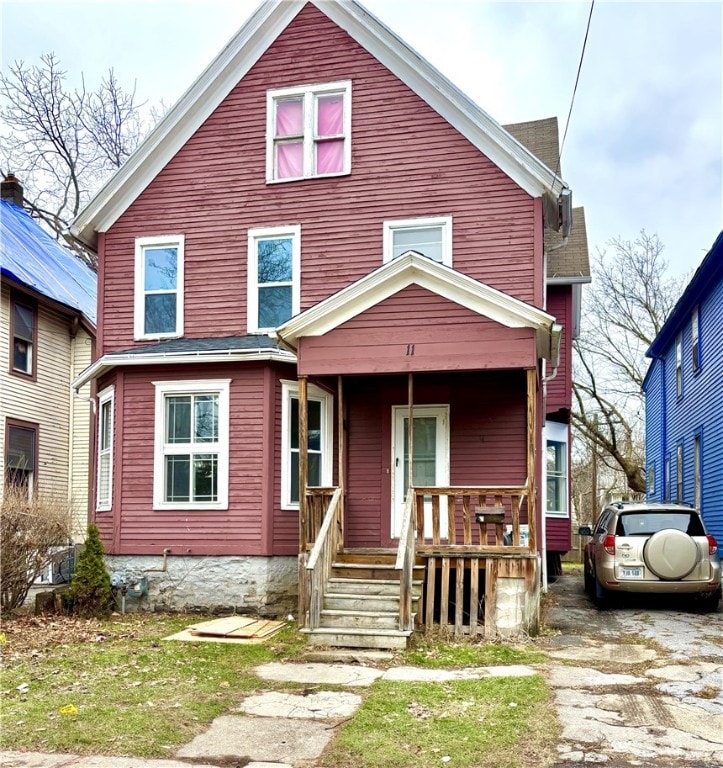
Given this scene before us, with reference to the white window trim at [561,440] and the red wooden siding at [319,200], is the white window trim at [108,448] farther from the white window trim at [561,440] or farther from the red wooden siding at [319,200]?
the white window trim at [561,440]

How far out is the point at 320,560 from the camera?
9586 mm

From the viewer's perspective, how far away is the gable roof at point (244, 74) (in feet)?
39.3

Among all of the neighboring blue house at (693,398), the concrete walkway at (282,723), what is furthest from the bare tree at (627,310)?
the concrete walkway at (282,723)

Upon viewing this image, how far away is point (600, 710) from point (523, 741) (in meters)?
1.06

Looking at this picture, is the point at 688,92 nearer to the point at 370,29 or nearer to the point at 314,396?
the point at 370,29

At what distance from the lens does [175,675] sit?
748 cm

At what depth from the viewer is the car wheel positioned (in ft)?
37.4

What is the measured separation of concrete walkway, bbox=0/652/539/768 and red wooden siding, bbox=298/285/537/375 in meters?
3.61

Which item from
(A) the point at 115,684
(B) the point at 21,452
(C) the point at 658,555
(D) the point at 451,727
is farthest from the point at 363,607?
(B) the point at 21,452

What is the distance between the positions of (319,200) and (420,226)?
1649mm

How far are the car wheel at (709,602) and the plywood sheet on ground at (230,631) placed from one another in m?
5.85

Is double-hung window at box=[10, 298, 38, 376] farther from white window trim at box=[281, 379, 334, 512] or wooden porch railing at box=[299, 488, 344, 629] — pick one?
wooden porch railing at box=[299, 488, 344, 629]

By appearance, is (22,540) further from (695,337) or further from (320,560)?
(695,337)

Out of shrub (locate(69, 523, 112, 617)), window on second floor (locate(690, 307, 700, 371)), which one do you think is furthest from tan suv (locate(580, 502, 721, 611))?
window on second floor (locate(690, 307, 700, 371))
